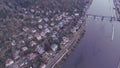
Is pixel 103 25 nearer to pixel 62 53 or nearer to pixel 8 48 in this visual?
pixel 62 53

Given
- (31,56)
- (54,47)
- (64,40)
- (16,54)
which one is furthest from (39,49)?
(64,40)

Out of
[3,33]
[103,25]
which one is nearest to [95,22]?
[103,25]

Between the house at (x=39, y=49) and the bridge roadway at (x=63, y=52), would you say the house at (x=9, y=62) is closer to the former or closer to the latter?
the house at (x=39, y=49)

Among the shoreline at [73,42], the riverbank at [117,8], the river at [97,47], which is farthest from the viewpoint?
the riverbank at [117,8]

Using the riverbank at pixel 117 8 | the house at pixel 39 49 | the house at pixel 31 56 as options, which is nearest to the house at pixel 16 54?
the house at pixel 31 56

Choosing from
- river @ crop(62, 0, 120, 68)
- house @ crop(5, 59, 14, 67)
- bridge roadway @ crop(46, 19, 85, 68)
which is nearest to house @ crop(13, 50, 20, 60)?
house @ crop(5, 59, 14, 67)

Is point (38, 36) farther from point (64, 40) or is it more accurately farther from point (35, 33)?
point (64, 40)

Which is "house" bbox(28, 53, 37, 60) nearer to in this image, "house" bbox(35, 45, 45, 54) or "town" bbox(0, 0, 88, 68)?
"town" bbox(0, 0, 88, 68)

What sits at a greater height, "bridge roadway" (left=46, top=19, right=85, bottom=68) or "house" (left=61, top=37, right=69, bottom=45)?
"house" (left=61, top=37, right=69, bottom=45)
